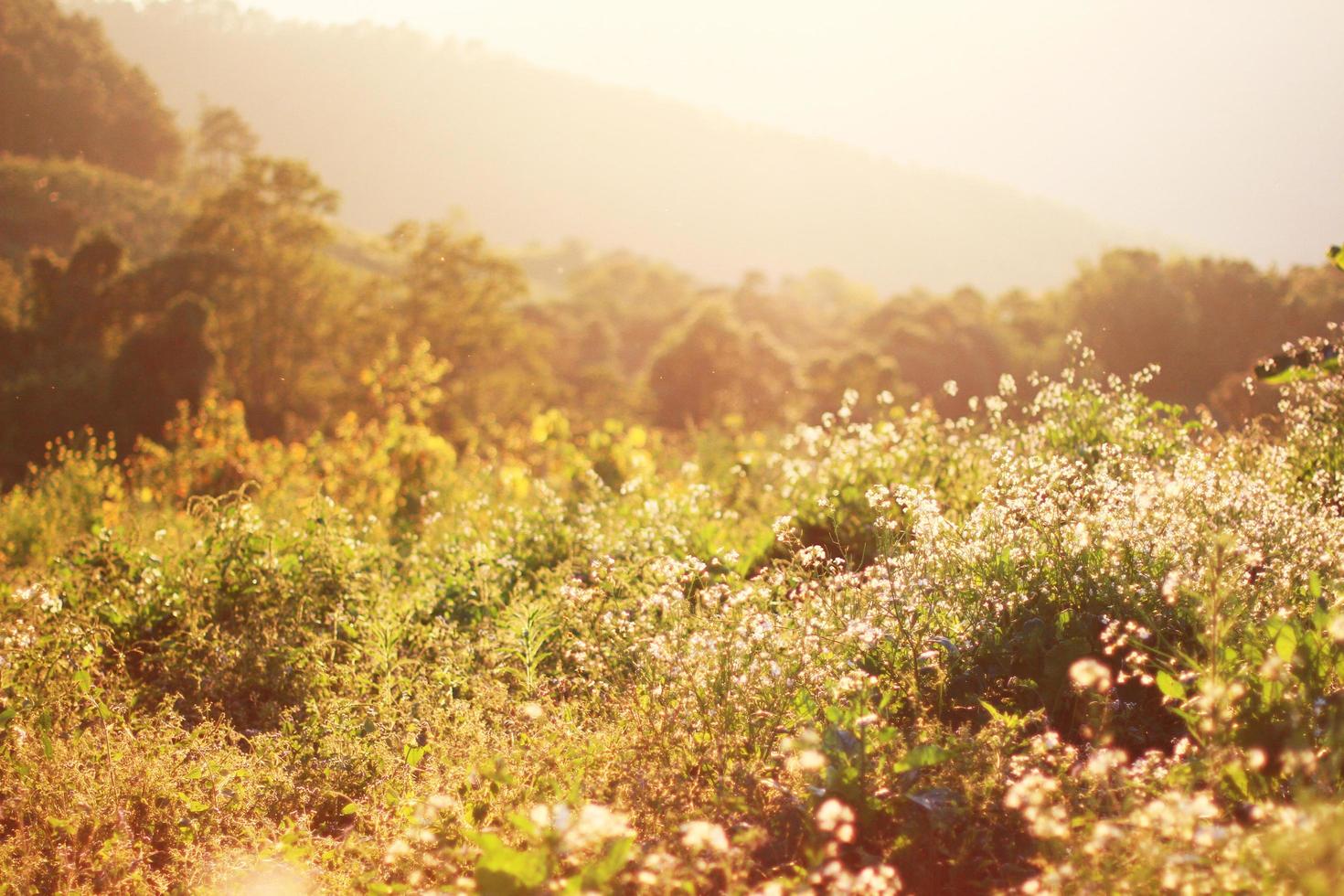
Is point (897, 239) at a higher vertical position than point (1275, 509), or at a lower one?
higher

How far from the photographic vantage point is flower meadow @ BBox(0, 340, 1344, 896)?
269cm

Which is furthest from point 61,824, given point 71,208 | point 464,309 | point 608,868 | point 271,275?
point 71,208

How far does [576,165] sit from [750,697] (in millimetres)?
163159

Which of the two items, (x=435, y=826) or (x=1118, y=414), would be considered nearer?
(x=435, y=826)

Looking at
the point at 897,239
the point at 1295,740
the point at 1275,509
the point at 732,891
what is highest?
the point at 897,239

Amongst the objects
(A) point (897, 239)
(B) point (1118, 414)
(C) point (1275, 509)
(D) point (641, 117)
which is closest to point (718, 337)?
(B) point (1118, 414)

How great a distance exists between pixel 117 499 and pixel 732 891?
900 cm

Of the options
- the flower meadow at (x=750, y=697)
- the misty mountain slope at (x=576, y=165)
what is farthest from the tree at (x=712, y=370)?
the misty mountain slope at (x=576, y=165)

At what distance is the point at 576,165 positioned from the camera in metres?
158

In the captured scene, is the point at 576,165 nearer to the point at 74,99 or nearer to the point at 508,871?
the point at 74,99

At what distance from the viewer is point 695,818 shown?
9.81 ft

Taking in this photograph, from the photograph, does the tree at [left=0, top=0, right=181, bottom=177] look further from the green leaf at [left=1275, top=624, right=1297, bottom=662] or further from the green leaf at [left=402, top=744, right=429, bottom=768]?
the green leaf at [left=1275, top=624, right=1297, bottom=662]

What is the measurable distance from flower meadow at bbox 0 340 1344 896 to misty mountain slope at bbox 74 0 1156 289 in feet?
442

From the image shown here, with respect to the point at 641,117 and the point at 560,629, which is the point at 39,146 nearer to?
the point at 560,629
